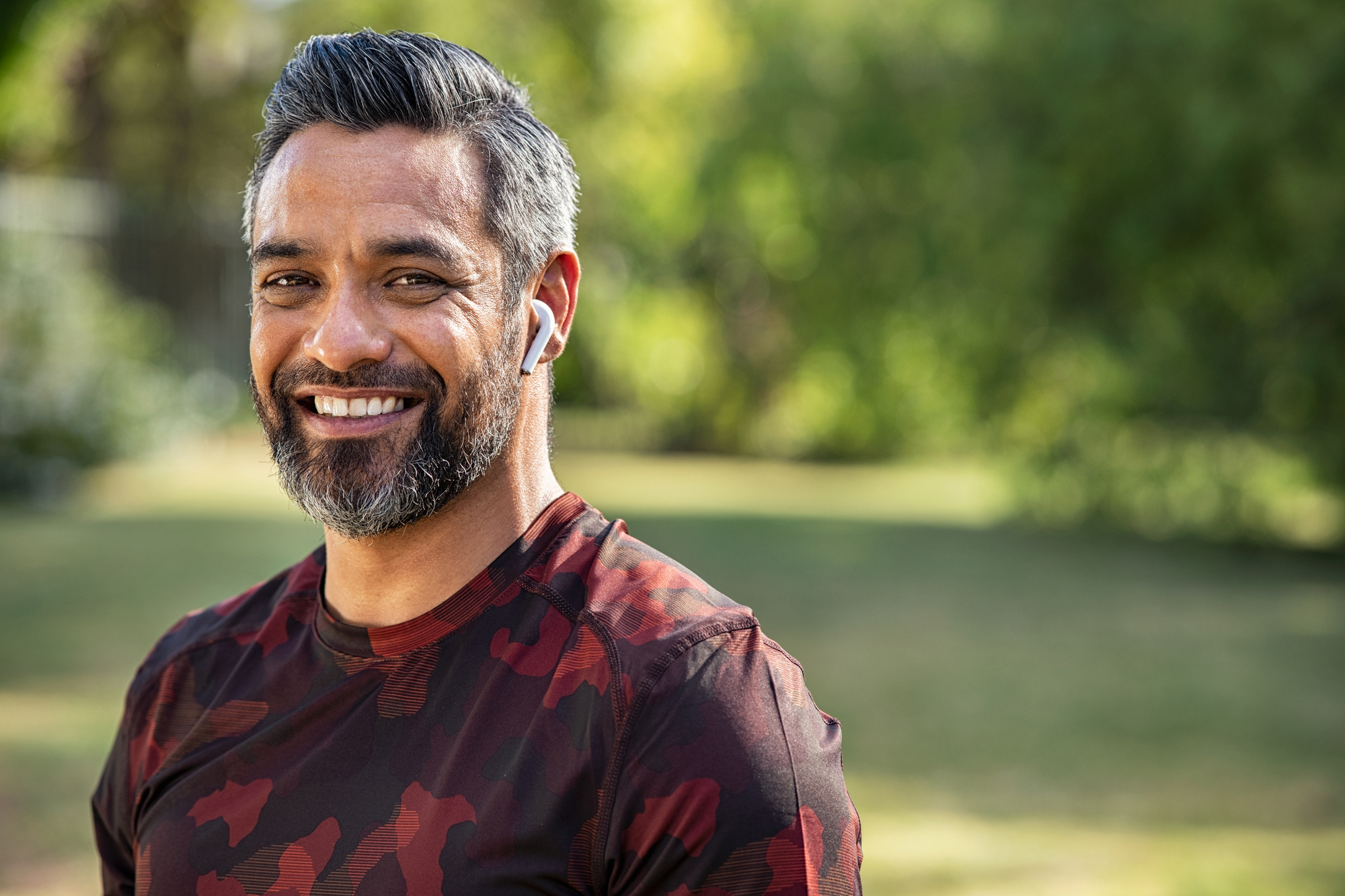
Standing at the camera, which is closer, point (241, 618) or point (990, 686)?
point (241, 618)

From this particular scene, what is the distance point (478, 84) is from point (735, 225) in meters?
18.3

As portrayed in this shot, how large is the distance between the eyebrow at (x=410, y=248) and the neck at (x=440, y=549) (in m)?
0.26

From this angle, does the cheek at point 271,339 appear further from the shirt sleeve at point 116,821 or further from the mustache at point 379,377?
the shirt sleeve at point 116,821

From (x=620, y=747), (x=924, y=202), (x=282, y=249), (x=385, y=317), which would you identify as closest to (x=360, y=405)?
(x=385, y=317)

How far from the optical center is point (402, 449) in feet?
5.92

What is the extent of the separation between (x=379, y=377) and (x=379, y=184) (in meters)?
0.24

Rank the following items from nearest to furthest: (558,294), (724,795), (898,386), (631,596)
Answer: (724,795)
(631,596)
(558,294)
(898,386)

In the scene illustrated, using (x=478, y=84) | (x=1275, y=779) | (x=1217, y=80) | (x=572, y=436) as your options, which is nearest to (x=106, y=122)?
(x=572, y=436)

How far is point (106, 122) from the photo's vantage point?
21.4 m

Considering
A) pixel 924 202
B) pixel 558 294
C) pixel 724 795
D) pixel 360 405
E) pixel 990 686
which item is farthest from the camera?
pixel 924 202

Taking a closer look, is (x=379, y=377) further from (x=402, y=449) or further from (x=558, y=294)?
(x=558, y=294)

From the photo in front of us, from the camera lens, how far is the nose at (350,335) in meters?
1.77

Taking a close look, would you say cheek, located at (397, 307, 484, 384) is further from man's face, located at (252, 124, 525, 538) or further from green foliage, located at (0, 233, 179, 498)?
green foliage, located at (0, 233, 179, 498)

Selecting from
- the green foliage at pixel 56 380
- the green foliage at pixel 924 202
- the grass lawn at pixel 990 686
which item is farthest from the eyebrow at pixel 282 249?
the green foliage at pixel 56 380
